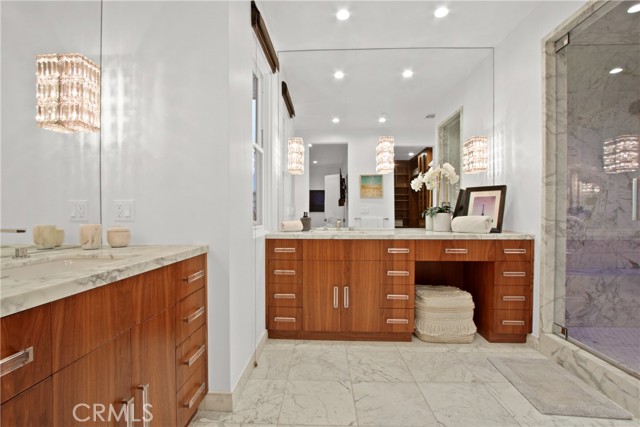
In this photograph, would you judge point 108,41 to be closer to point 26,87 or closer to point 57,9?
point 57,9

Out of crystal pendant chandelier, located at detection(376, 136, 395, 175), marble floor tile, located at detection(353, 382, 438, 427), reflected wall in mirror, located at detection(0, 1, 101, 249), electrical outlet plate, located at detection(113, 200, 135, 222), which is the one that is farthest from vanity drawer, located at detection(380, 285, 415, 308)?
reflected wall in mirror, located at detection(0, 1, 101, 249)

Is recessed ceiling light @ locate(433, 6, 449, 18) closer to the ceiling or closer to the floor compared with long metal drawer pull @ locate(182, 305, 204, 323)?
closer to the ceiling

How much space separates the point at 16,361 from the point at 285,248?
1996mm

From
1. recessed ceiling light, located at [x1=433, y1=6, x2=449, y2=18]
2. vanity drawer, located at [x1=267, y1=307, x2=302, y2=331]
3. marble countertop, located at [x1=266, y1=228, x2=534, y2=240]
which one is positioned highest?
recessed ceiling light, located at [x1=433, y1=6, x2=449, y2=18]

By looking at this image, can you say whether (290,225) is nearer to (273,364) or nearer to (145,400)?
(273,364)

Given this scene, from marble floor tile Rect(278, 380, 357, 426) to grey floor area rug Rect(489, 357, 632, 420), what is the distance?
44.4 inches

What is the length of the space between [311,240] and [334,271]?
1.12 ft

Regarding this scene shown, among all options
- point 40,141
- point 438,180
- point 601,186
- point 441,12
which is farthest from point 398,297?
point 40,141

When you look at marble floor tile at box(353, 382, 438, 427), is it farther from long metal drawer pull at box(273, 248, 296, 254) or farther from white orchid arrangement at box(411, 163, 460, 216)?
white orchid arrangement at box(411, 163, 460, 216)

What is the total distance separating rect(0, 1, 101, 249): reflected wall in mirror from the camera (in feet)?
4.13

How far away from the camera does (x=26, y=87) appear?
1.31 metres

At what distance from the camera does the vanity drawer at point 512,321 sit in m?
2.48

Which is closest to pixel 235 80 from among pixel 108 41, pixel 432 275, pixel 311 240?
pixel 108 41

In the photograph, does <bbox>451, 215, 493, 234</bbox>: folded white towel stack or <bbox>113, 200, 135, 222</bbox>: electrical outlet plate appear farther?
<bbox>451, 215, 493, 234</bbox>: folded white towel stack
